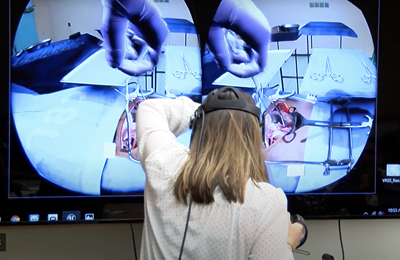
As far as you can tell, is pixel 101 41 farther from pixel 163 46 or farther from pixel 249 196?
pixel 249 196

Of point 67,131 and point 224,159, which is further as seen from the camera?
A: point 67,131

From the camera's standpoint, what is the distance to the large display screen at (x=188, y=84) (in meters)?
1.83

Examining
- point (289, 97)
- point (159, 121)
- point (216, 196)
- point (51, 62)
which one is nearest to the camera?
point (216, 196)

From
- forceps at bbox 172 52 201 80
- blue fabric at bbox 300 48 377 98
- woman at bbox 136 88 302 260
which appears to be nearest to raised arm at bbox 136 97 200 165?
woman at bbox 136 88 302 260

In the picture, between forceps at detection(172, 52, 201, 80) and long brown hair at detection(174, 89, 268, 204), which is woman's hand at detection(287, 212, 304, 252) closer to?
long brown hair at detection(174, 89, 268, 204)

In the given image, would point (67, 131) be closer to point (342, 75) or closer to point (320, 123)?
point (320, 123)

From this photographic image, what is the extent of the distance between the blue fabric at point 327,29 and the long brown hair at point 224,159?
1.01 meters

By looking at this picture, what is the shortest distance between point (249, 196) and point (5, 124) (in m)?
1.25

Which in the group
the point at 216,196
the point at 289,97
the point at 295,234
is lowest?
the point at 295,234

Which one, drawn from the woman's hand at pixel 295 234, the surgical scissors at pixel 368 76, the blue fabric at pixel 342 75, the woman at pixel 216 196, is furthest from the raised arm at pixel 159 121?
the surgical scissors at pixel 368 76

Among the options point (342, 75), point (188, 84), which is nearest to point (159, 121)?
point (188, 84)

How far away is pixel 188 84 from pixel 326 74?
64 cm

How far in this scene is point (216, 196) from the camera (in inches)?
39.4

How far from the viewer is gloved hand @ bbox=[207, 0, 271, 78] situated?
6.27 feet
